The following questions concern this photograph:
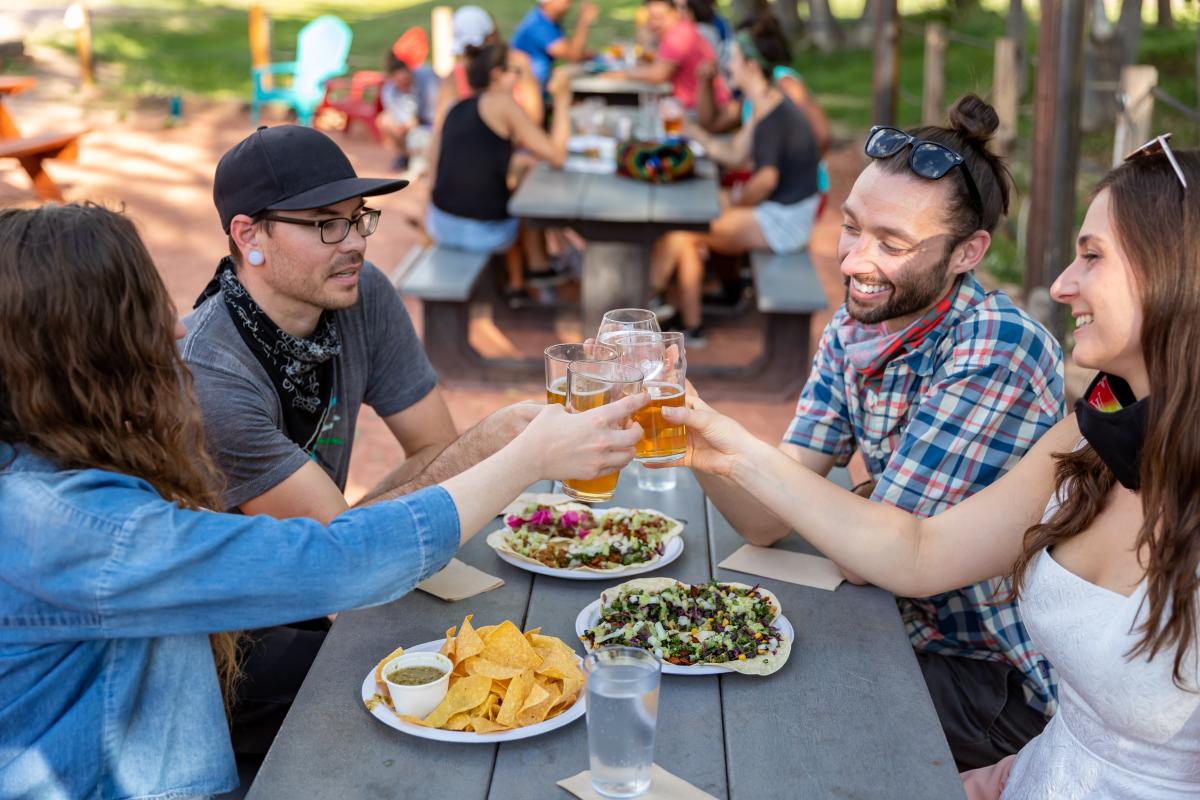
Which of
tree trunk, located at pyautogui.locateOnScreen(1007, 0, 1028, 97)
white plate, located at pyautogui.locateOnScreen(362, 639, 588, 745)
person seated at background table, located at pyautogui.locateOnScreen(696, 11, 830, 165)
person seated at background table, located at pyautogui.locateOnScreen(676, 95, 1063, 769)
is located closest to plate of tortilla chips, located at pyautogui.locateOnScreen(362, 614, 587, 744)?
white plate, located at pyautogui.locateOnScreen(362, 639, 588, 745)

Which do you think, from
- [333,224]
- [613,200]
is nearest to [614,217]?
[613,200]

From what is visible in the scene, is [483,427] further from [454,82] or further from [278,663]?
[454,82]

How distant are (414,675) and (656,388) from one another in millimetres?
672

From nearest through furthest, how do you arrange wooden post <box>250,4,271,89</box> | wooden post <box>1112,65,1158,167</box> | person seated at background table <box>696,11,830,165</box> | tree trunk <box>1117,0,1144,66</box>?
wooden post <box>1112,65,1158,167</box>
person seated at background table <box>696,11,830,165</box>
tree trunk <box>1117,0,1144,66</box>
wooden post <box>250,4,271,89</box>

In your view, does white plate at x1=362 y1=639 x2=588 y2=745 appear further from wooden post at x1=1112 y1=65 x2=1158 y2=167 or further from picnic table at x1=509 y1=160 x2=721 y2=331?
wooden post at x1=1112 y1=65 x2=1158 y2=167

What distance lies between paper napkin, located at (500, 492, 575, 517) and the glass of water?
3.40 ft

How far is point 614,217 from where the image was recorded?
6355 millimetres

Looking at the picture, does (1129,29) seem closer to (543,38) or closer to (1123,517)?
(543,38)

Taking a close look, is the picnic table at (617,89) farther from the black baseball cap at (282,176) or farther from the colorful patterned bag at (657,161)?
the black baseball cap at (282,176)

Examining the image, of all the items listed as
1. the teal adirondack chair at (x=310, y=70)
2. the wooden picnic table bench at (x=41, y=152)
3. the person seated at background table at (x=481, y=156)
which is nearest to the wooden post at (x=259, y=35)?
the teal adirondack chair at (x=310, y=70)

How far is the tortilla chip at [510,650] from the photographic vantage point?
1978 millimetres

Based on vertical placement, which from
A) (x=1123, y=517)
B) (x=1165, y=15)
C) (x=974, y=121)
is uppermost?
(x=1165, y=15)

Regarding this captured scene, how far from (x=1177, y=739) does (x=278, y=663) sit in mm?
1695

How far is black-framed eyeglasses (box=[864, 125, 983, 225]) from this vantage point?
2570 mm
